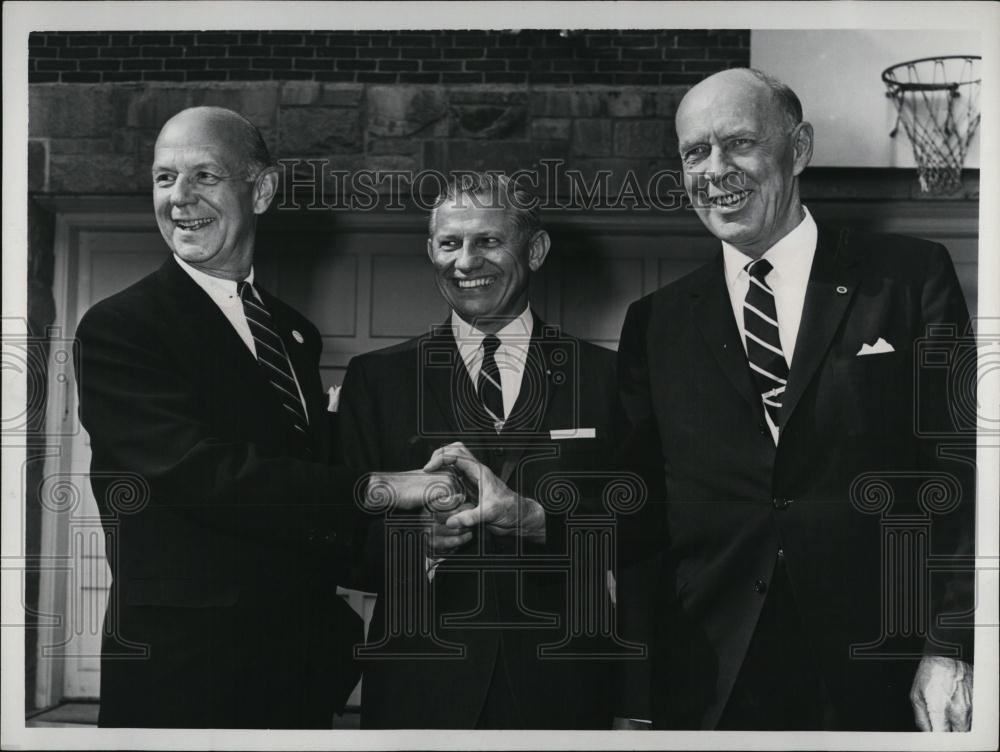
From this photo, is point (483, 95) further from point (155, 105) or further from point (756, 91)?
point (155, 105)

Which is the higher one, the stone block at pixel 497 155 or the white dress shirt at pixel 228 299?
the stone block at pixel 497 155

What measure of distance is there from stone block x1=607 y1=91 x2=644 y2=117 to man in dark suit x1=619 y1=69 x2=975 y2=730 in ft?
0.87

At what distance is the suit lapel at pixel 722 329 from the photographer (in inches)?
168

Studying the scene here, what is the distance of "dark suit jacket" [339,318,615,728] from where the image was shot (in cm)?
426

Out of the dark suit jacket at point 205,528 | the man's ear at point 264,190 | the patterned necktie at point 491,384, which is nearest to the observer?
the dark suit jacket at point 205,528

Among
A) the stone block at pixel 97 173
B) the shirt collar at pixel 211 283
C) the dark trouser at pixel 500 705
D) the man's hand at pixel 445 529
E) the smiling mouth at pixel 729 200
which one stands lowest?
the dark trouser at pixel 500 705

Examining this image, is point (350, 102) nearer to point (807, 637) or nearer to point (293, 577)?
point (293, 577)

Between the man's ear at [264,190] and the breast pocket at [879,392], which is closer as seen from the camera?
the breast pocket at [879,392]

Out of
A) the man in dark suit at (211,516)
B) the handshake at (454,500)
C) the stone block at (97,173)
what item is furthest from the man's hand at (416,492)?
the stone block at (97,173)

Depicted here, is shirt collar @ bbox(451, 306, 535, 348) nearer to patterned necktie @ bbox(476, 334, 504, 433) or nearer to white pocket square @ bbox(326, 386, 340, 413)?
patterned necktie @ bbox(476, 334, 504, 433)

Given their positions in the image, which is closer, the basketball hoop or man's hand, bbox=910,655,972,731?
man's hand, bbox=910,655,972,731

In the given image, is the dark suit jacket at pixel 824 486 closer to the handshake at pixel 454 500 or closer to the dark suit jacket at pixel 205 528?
the handshake at pixel 454 500

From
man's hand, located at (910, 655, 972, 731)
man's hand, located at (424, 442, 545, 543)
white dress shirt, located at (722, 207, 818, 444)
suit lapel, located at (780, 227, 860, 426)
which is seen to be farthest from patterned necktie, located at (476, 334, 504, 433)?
man's hand, located at (910, 655, 972, 731)

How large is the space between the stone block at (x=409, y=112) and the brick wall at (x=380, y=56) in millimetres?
44
